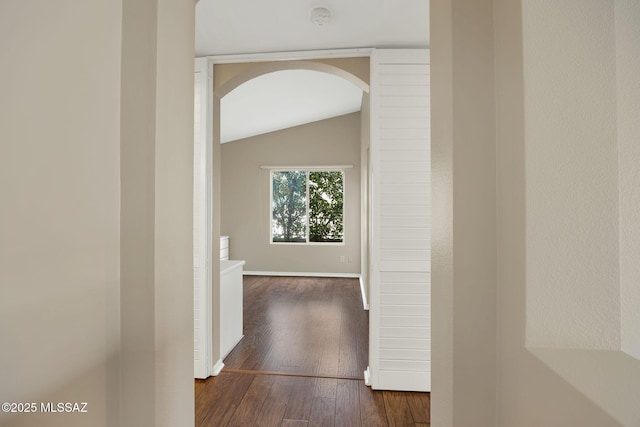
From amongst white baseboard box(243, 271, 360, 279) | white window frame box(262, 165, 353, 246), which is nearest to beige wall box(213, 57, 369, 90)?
white window frame box(262, 165, 353, 246)

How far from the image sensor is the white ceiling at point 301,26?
1.87m

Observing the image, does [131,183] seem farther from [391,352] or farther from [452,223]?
[391,352]

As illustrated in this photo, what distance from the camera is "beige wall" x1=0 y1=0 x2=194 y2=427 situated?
0.56 metres

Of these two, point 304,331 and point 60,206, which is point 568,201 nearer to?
point 60,206

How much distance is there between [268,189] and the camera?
6.61m

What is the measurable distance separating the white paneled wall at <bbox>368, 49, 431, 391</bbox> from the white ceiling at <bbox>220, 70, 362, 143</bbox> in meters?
1.78

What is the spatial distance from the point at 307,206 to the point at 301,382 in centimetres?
442

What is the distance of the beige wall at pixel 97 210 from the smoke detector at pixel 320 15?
116 centimetres

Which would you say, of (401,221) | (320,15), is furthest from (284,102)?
(401,221)

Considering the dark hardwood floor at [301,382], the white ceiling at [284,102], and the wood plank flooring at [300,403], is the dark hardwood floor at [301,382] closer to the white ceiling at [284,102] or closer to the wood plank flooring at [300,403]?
the wood plank flooring at [300,403]

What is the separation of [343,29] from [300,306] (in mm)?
3474

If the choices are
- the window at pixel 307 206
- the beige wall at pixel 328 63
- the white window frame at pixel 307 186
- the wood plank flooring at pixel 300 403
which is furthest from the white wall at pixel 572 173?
the window at pixel 307 206

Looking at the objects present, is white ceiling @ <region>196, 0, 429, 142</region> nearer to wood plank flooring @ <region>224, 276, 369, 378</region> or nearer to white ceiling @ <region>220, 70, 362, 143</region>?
Answer: white ceiling @ <region>220, 70, 362, 143</region>

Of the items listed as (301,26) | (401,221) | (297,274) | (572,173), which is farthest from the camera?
(297,274)
